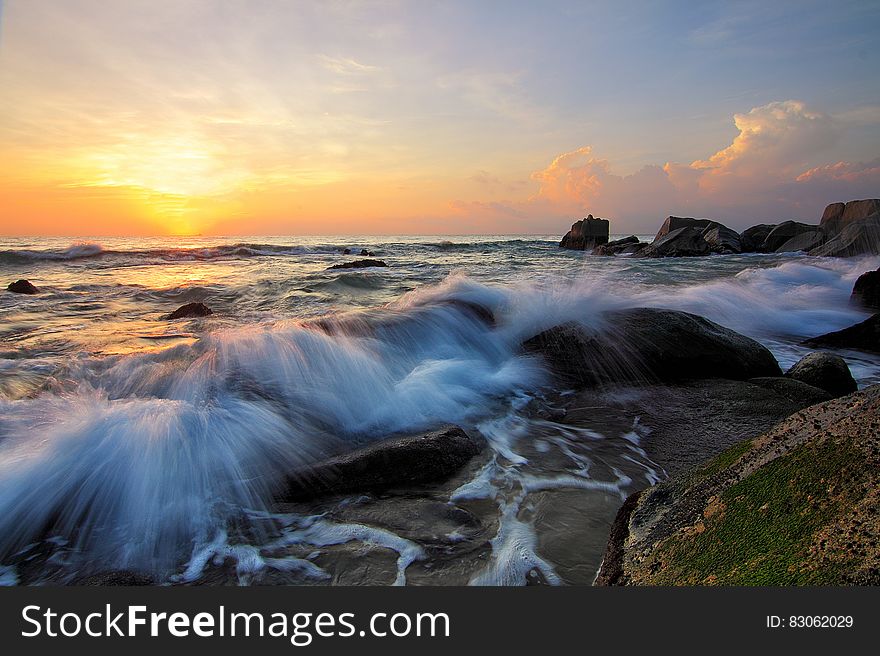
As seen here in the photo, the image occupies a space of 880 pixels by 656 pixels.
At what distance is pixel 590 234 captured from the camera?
42688mm

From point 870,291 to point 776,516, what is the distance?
988 cm

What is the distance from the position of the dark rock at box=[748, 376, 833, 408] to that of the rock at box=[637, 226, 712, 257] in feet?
86.0

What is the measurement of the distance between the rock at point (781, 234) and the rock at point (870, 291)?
25.4 metres

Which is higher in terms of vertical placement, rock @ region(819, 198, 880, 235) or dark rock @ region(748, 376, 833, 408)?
rock @ region(819, 198, 880, 235)

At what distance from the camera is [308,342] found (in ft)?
17.7

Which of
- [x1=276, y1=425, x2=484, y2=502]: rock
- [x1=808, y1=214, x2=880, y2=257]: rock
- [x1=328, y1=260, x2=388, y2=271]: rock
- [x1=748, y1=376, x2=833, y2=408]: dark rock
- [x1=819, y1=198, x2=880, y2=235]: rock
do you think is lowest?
[x1=276, y1=425, x2=484, y2=502]: rock

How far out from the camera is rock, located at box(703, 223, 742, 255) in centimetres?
2952

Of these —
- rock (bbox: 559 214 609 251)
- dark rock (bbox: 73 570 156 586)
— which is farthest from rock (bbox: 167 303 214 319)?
rock (bbox: 559 214 609 251)

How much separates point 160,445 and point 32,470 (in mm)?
689

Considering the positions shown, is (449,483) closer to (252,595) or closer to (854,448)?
(252,595)

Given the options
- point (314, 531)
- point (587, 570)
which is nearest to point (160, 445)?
point (314, 531)

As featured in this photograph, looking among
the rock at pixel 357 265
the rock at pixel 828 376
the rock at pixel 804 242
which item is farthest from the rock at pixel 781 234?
the rock at pixel 828 376

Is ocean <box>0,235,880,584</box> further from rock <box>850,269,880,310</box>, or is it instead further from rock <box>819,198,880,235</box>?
rock <box>819,198,880,235</box>

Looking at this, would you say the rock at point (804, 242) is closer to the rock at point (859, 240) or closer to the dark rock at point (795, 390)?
the rock at point (859, 240)
